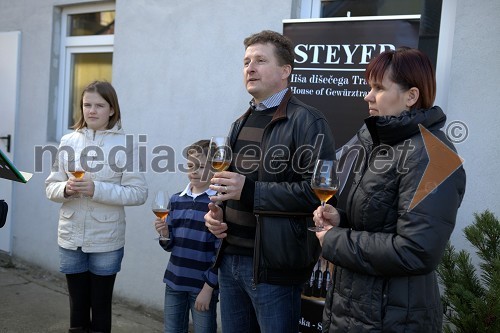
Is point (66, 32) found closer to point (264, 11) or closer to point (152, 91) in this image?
point (152, 91)

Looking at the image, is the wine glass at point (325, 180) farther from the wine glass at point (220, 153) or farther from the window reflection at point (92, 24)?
the window reflection at point (92, 24)

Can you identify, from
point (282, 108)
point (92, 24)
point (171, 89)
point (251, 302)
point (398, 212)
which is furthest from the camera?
point (92, 24)

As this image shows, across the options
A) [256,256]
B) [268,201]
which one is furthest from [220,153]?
[256,256]

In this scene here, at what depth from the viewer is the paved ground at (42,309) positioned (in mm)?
4488

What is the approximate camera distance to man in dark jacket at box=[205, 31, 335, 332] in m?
2.44

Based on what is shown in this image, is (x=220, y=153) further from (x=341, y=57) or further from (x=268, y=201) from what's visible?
(x=341, y=57)

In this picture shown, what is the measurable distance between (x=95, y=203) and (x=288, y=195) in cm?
158

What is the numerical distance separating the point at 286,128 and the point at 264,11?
6.53 ft

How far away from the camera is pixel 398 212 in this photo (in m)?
1.87

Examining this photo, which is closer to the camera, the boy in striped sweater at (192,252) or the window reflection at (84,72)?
the boy in striped sweater at (192,252)

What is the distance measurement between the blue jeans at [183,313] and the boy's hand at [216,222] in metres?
0.58

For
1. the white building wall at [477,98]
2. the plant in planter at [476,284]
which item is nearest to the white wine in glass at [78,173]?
the plant in planter at [476,284]

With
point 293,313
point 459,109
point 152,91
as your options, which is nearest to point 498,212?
point 459,109

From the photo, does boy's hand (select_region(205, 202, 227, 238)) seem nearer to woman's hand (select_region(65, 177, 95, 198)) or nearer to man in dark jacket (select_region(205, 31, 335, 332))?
man in dark jacket (select_region(205, 31, 335, 332))
